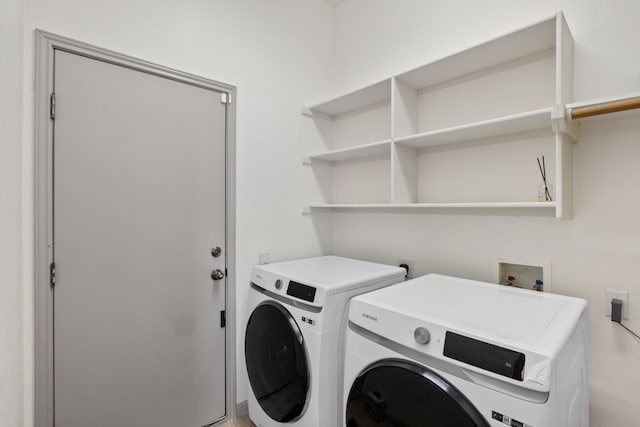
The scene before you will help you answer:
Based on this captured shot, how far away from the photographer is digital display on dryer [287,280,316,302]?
1.42m

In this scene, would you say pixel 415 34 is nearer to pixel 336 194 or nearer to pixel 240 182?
pixel 336 194

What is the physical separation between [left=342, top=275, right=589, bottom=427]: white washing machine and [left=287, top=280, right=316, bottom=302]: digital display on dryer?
0.26m

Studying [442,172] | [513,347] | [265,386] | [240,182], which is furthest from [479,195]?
[265,386]

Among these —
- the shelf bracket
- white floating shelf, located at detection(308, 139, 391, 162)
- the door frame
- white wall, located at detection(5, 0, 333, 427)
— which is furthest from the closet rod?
the door frame

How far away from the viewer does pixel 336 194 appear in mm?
2527

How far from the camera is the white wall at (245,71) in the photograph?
52.1 inches

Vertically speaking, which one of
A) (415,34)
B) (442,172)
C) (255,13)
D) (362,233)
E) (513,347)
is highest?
(255,13)

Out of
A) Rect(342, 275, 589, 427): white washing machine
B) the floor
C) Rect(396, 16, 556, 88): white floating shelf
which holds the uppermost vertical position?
Rect(396, 16, 556, 88): white floating shelf

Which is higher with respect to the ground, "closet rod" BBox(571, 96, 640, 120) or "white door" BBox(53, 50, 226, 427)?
"closet rod" BBox(571, 96, 640, 120)

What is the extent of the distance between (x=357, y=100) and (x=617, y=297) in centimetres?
175

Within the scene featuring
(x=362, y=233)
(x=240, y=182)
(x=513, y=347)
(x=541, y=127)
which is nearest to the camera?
(x=513, y=347)

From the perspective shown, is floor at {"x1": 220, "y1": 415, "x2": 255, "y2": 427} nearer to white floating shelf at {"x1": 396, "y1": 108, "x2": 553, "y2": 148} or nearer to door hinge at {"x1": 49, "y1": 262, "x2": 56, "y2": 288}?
door hinge at {"x1": 49, "y1": 262, "x2": 56, "y2": 288}
